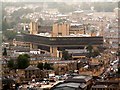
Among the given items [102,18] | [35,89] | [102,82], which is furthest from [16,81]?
[102,18]

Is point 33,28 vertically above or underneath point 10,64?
above

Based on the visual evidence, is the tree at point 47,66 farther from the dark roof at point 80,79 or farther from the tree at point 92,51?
the tree at point 92,51

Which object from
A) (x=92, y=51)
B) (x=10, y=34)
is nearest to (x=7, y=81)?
(x=92, y=51)

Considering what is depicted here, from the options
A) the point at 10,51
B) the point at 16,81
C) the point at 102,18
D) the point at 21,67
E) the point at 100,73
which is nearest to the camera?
the point at 16,81

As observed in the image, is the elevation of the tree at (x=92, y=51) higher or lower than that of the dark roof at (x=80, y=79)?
lower

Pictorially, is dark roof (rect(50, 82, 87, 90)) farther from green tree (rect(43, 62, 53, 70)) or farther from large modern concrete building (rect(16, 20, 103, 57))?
large modern concrete building (rect(16, 20, 103, 57))

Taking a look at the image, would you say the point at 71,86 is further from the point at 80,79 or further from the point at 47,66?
the point at 47,66

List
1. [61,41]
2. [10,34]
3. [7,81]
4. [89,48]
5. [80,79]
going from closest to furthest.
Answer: [80,79], [7,81], [89,48], [61,41], [10,34]

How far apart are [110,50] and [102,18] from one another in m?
6.94

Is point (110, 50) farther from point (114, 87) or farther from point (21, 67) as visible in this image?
point (114, 87)

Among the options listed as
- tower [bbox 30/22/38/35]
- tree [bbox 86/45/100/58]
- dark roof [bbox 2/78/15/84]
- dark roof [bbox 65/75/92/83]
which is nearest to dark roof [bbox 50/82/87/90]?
dark roof [bbox 65/75/92/83]

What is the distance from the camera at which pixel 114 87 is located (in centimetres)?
535

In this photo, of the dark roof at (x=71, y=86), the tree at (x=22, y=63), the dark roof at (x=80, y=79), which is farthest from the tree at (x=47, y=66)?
the dark roof at (x=71, y=86)

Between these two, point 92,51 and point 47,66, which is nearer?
point 47,66
